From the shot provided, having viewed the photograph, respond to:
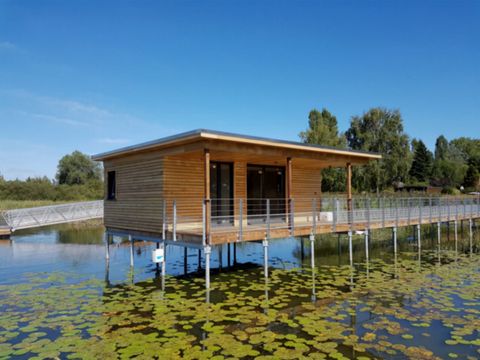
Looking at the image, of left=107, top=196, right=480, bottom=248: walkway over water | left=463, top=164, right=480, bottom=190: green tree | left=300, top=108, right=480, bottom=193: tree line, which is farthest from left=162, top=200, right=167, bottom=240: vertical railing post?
left=463, top=164, right=480, bottom=190: green tree

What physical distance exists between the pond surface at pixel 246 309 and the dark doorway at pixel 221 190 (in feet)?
6.45

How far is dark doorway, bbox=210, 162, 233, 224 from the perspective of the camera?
12047 millimetres

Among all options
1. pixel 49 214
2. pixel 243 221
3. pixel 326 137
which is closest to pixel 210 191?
pixel 243 221

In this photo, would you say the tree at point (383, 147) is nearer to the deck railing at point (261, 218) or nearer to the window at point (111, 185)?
the deck railing at point (261, 218)

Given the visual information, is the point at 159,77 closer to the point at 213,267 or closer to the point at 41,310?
the point at 213,267

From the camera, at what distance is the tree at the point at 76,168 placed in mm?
59719

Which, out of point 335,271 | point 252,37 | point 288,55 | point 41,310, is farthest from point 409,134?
point 41,310

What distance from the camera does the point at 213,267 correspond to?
43.9 ft

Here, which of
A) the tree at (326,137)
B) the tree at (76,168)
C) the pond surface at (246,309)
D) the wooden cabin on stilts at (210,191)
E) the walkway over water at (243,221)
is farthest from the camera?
the tree at (76,168)

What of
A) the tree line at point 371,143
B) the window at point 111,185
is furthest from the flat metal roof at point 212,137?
the tree line at point 371,143

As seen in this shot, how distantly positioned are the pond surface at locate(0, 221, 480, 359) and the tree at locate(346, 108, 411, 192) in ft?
72.4

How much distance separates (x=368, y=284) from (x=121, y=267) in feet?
27.9

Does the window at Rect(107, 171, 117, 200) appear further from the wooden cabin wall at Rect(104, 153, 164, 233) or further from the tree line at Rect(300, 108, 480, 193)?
the tree line at Rect(300, 108, 480, 193)

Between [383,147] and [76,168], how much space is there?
49.4m
